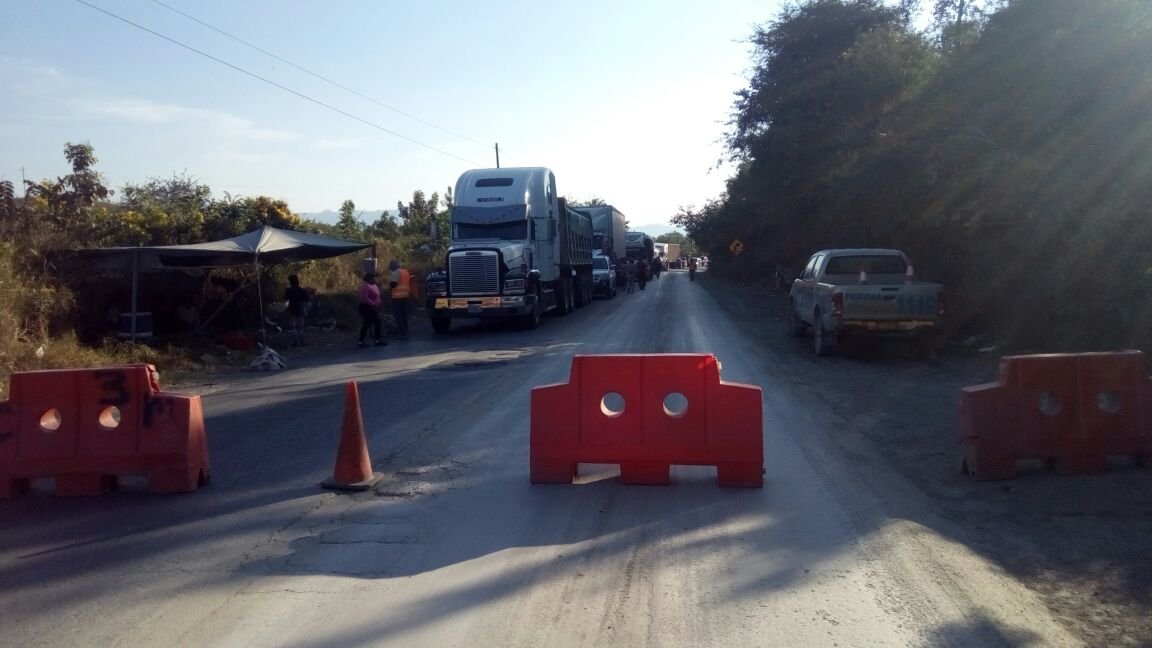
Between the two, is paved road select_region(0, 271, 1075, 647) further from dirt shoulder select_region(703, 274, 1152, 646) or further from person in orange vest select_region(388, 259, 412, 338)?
person in orange vest select_region(388, 259, 412, 338)

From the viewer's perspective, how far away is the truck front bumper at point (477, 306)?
25.1m

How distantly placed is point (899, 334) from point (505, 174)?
1376 centimetres

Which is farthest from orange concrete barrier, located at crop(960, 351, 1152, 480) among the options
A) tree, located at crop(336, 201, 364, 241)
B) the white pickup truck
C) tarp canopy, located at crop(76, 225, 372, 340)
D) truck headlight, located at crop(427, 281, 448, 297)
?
tree, located at crop(336, 201, 364, 241)

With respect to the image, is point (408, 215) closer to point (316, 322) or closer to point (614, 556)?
point (316, 322)

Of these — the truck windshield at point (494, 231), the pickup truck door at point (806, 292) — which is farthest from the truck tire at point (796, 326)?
the truck windshield at point (494, 231)

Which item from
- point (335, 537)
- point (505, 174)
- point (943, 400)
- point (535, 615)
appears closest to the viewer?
point (535, 615)

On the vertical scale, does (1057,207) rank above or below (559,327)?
above

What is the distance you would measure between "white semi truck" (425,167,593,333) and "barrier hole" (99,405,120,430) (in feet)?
53.2

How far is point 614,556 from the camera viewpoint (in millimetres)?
6379

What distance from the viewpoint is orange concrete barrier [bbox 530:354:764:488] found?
26.5 feet

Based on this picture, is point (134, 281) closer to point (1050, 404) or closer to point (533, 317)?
point (533, 317)

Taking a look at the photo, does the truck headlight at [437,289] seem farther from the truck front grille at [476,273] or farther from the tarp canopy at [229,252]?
the tarp canopy at [229,252]

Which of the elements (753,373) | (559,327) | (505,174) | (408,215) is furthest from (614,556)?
(408,215)

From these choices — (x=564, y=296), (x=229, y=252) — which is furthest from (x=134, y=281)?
(x=564, y=296)
